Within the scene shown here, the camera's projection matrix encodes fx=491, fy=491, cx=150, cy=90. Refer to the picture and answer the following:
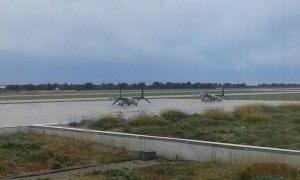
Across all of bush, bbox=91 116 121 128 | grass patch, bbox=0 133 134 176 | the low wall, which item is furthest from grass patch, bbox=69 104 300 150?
grass patch, bbox=0 133 134 176

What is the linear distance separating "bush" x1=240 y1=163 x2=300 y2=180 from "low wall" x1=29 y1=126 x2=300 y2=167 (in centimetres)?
90

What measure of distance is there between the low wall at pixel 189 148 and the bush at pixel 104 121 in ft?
8.19

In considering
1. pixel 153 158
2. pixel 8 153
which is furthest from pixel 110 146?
pixel 8 153

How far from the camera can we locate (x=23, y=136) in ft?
57.9

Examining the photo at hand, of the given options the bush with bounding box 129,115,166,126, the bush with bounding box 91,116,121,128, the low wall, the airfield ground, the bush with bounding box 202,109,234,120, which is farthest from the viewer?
the airfield ground

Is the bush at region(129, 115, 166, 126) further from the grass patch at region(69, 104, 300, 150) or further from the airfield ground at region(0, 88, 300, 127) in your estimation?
the airfield ground at region(0, 88, 300, 127)

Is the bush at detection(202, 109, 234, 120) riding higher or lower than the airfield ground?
higher

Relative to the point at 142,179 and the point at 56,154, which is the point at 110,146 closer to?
the point at 56,154

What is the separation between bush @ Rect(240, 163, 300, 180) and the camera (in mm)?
9344

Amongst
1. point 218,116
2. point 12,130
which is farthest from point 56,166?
point 218,116

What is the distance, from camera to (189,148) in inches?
540

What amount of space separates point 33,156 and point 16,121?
30.1 ft

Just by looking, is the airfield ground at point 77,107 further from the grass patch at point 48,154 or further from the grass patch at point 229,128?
the grass patch at point 48,154

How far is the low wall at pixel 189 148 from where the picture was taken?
11670 millimetres
